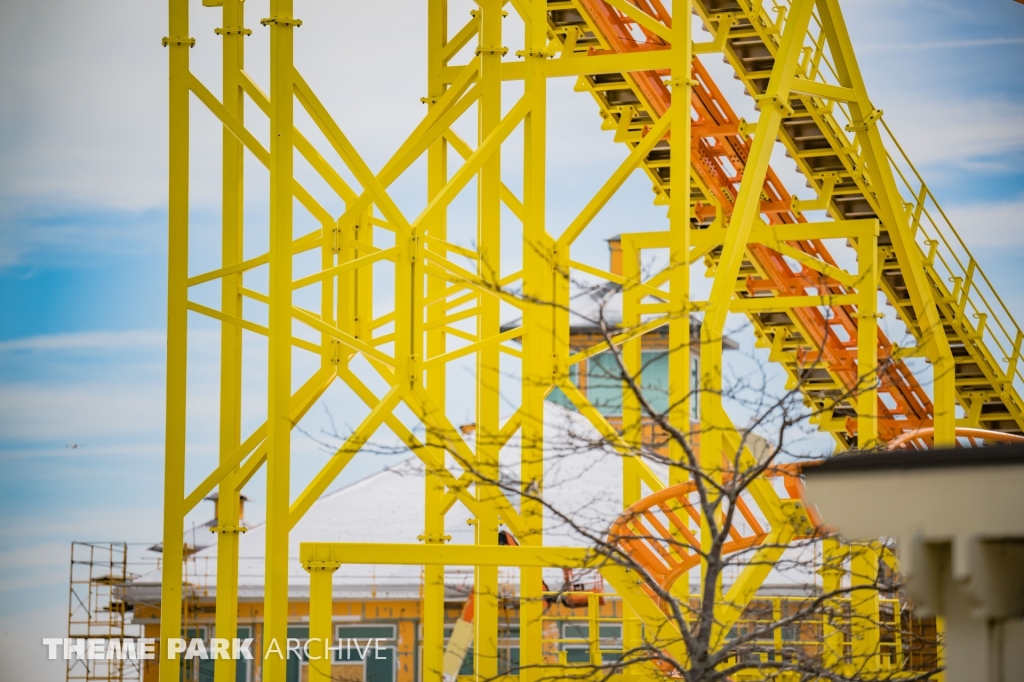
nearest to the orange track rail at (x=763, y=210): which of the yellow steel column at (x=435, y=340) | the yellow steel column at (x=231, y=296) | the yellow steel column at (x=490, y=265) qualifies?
the yellow steel column at (x=435, y=340)

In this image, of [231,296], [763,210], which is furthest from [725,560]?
[763,210]

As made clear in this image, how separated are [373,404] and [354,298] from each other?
7.41 ft

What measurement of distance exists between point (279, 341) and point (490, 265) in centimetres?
254

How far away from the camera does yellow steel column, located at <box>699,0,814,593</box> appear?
13689mm

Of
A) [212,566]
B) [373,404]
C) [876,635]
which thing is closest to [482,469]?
[373,404]

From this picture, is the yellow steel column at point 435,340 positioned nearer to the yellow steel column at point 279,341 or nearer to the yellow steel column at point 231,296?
Answer: the yellow steel column at point 231,296

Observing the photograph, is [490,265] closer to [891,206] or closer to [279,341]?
[279,341]

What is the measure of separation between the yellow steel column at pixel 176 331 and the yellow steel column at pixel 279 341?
3.84 ft

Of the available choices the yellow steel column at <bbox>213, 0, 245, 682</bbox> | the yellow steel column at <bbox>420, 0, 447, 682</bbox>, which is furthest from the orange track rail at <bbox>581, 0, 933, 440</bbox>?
the yellow steel column at <bbox>213, 0, 245, 682</bbox>

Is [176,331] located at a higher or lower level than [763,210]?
lower

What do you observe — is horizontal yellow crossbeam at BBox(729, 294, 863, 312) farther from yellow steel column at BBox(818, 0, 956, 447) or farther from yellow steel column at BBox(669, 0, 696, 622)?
yellow steel column at BBox(669, 0, 696, 622)

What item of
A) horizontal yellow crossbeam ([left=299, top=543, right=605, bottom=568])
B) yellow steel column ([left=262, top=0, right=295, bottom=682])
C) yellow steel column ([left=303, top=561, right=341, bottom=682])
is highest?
yellow steel column ([left=262, top=0, right=295, bottom=682])

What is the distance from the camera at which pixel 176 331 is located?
13.2 metres

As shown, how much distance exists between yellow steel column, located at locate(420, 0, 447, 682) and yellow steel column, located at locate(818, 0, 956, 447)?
14.7 feet
